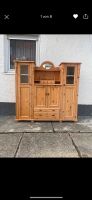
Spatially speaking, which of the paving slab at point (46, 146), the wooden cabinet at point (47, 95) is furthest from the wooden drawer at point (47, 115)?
the paving slab at point (46, 146)

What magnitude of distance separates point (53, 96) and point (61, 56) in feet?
2.43

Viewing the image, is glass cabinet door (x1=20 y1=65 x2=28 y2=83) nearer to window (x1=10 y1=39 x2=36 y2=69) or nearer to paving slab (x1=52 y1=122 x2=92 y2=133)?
window (x1=10 y1=39 x2=36 y2=69)

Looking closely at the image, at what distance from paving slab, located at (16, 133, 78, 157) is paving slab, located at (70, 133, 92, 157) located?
0.21 ft

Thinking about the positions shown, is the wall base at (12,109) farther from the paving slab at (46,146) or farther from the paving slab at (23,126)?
the paving slab at (46,146)

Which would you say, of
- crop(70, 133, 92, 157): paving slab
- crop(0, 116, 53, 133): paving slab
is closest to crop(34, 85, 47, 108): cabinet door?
crop(0, 116, 53, 133): paving slab

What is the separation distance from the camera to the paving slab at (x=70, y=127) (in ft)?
8.09

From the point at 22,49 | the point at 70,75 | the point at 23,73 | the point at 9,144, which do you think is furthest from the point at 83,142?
the point at 22,49

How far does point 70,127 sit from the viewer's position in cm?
263

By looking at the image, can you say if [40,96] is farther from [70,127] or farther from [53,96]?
[70,127]

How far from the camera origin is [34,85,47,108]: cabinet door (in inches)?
113
